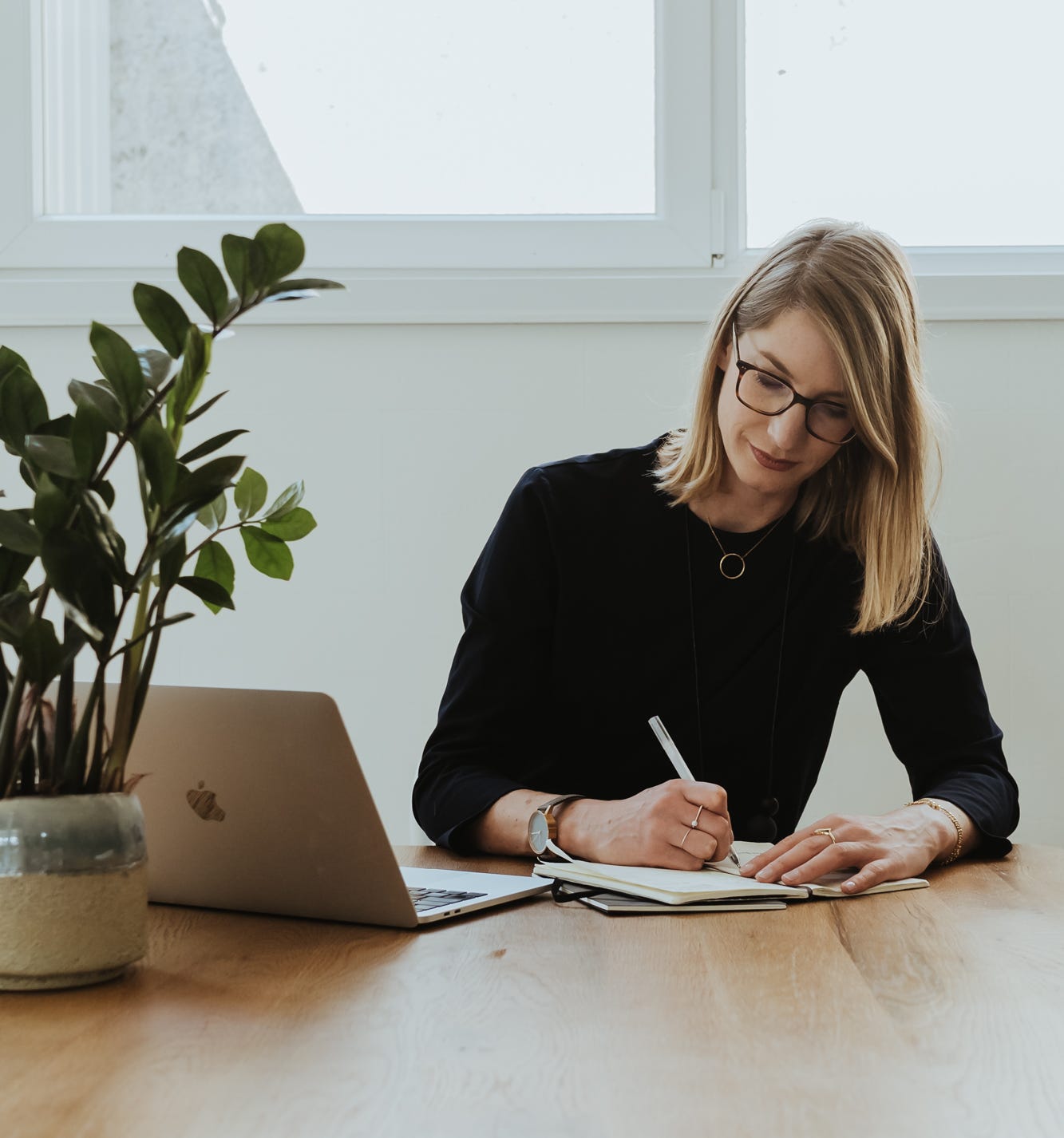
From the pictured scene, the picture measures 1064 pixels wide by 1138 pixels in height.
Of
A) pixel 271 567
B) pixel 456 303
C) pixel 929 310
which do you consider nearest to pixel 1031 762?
pixel 929 310

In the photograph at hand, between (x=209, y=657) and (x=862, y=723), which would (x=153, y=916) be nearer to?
(x=209, y=657)

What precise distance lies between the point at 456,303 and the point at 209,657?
785mm

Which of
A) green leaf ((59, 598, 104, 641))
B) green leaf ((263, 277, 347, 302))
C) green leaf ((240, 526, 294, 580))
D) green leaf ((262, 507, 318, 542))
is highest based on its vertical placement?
green leaf ((263, 277, 347, 302))

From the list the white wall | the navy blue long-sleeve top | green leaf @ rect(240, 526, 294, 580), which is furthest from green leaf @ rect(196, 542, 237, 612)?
the white wall

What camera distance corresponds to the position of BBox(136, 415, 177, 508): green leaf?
0.75 meters

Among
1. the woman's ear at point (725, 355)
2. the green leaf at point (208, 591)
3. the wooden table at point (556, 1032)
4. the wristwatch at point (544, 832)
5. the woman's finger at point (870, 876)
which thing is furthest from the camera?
the woman's ear at point (725, 355)

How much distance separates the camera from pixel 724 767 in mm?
1665

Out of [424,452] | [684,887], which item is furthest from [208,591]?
[424,452]

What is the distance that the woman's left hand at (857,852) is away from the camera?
3.58ft

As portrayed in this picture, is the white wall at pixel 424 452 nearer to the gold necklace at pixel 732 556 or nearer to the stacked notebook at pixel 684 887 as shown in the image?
the gold necklace at pixel 732 556

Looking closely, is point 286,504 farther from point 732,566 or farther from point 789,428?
point 732,566

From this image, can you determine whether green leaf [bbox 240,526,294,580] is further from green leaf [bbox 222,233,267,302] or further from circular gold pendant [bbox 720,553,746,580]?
circular gold pendant [bbox 720,553,746,580]

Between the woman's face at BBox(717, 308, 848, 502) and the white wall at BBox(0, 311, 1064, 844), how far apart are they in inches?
24.8

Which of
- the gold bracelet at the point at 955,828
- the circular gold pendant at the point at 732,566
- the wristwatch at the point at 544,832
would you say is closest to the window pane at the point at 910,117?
the circular gold pendant at the point at 732,566
